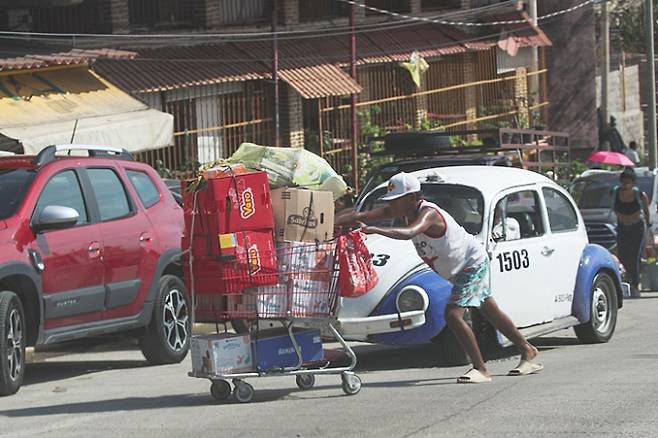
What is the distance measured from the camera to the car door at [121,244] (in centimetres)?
1290

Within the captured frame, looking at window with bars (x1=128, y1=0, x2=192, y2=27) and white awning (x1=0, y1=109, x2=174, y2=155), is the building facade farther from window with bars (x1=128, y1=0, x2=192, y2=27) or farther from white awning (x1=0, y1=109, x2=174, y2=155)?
white awning (x1=0, y1=109, x2=174, y2=155)

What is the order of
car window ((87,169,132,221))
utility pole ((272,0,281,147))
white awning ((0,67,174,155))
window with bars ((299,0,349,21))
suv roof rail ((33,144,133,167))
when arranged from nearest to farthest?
suv roof rail ((33,144,133,167)) < car window ((87,169,132,221)) < white awning ((0,67,174,155)) < utility pole ((272,0,281,147)) < window with bars ((299,0,349,21))

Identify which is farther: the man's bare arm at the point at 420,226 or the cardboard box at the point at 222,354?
the man's bare arm at the point at 420,226

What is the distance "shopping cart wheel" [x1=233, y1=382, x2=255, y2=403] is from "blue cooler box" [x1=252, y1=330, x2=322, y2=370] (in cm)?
17

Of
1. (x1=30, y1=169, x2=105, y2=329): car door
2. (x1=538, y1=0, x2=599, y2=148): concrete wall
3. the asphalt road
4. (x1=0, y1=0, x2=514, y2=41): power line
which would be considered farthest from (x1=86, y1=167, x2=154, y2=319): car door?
(x1=538, y1=0, x2=599, y2=148): concrete wall

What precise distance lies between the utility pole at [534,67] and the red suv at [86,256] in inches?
986

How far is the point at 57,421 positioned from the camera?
984 cm

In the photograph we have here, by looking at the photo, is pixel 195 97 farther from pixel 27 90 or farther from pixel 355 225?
pixel 355 225

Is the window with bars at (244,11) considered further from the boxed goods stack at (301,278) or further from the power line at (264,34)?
the boxed goods stack at (301,278)

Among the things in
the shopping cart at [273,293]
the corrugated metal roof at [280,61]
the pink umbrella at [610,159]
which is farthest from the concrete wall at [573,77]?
the shopping cart at [273,293]

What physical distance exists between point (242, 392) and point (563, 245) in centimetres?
461

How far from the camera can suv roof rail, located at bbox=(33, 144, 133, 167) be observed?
1267cm

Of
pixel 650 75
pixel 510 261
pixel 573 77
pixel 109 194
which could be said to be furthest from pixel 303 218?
pixel 573 77

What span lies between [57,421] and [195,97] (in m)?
16.2
